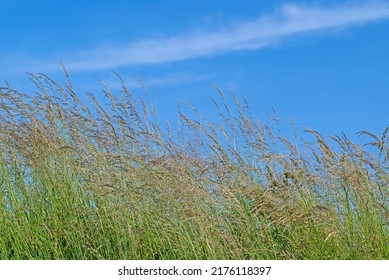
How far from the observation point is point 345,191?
15.1ft

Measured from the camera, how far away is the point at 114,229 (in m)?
4.58

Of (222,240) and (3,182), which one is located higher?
(3,182)

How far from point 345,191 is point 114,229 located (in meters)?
1.60

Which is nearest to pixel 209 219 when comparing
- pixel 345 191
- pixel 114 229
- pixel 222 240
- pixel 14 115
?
pixel 222 240

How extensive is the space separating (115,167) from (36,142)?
665 mm

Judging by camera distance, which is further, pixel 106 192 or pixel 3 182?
pixel 3 182
